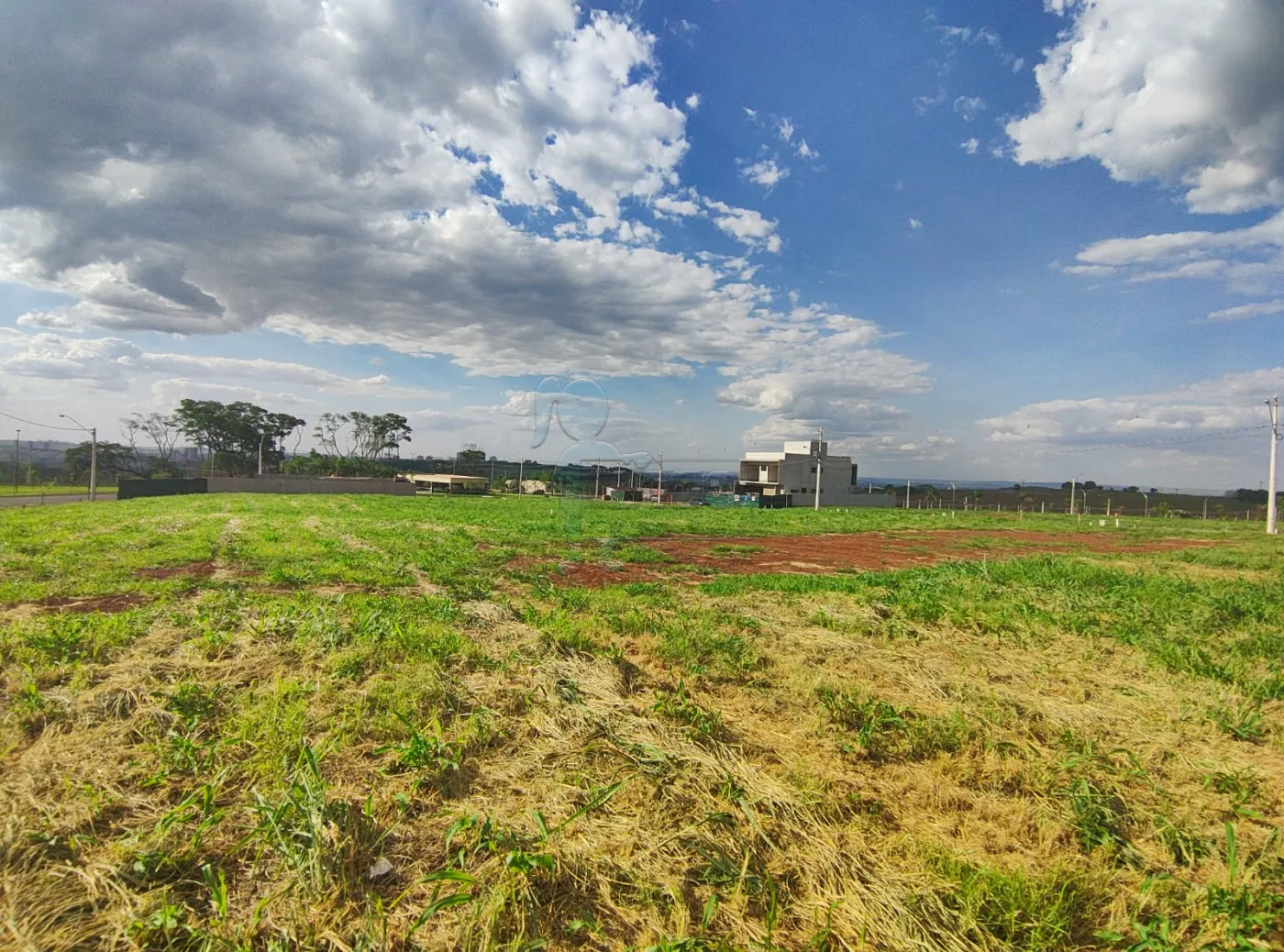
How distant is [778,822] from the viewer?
3.38 meters

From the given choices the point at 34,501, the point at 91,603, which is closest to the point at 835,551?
the point at 91,603

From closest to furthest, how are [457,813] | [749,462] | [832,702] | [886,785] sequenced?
[457,813] < [886,785] < [832,702] < [749,462]

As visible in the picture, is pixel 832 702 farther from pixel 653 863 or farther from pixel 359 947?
pixel 359 947

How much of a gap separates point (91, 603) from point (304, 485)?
6268 cm

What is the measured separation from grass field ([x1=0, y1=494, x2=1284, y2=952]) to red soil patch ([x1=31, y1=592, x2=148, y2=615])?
0.10 m

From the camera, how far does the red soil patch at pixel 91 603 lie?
24.1 ft

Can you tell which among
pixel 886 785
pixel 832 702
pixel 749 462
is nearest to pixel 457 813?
pixel 886 785

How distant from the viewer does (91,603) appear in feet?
25.6

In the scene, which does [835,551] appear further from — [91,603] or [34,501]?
[34,501]

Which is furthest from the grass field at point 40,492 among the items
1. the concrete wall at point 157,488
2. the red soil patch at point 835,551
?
the red soil patch at point 835,551

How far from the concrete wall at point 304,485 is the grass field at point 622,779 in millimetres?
58873

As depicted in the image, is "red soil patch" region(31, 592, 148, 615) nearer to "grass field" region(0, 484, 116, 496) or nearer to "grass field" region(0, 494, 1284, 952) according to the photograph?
"grass field" region(0, 494, 1284, 952)

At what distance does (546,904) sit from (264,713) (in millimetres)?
2905

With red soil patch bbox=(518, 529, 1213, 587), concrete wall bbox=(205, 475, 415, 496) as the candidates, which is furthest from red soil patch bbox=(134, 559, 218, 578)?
concrete wall bbox=(205, 475, 415, 496)
